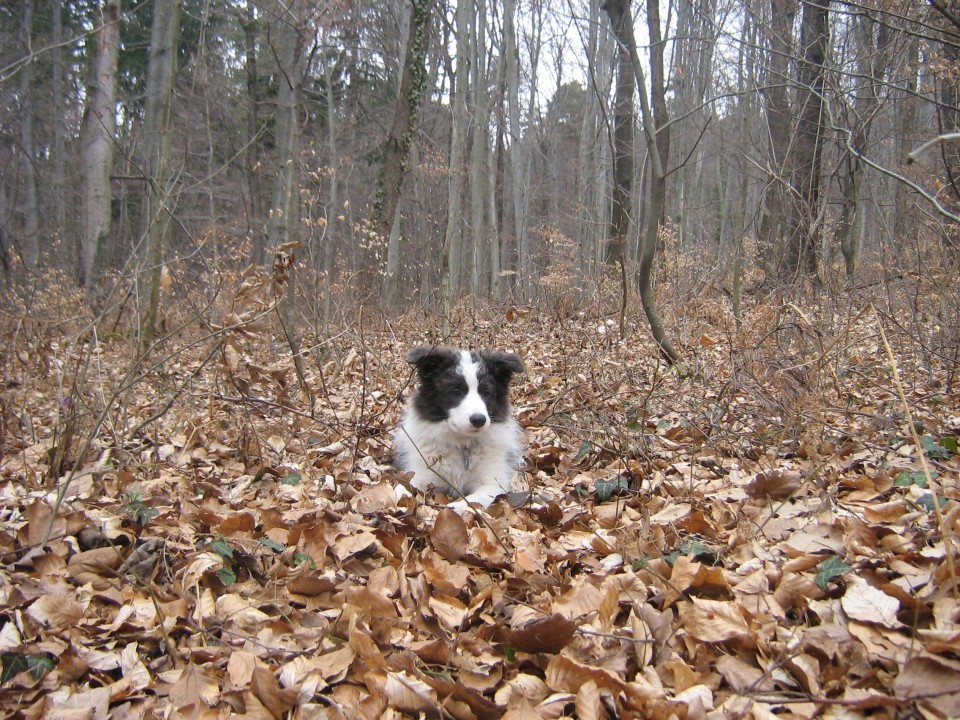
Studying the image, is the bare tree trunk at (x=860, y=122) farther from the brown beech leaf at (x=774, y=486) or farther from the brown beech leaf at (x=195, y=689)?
the brown beech leaf at (x=195, y=689)

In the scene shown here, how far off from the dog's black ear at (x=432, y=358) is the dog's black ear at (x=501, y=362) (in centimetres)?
26

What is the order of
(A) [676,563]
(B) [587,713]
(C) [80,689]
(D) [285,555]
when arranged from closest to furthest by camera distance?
(B) [587,713] → (C) [80,689] → (A) [676,563] → (D) [285,555]

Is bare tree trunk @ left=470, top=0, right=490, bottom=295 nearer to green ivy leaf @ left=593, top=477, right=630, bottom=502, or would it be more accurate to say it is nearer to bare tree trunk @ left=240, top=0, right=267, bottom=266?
bare tree trunk @ left=240, top=0, right=267, bottom=266

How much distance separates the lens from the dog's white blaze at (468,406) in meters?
4.91

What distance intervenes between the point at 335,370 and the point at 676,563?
4.91 meters

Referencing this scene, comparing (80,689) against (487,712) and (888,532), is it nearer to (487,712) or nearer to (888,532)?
(487,712)

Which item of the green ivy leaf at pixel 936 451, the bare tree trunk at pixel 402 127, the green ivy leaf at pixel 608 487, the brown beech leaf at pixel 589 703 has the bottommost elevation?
the brown beech leaf at pixel 589 703

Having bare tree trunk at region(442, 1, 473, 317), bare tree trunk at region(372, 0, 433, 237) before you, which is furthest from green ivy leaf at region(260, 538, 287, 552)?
bare tree trunk at region(372, 0, 433, 237)

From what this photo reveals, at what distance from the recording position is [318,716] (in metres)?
2.35

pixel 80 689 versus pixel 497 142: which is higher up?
pixel 497 142

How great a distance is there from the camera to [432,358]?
5293 millimetres

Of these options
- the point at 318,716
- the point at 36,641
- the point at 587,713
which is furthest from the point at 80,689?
the point at 587,713

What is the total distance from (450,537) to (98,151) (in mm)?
13161

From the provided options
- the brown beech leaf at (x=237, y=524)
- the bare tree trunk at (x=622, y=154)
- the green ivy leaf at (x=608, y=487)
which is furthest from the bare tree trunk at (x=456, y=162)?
the brown beech leaf at (x=237, y=524)
